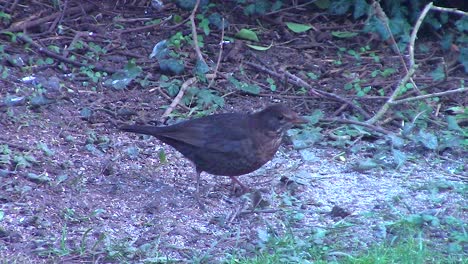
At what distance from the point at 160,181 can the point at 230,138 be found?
0.56m

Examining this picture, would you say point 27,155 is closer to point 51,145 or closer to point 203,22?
point 51,145

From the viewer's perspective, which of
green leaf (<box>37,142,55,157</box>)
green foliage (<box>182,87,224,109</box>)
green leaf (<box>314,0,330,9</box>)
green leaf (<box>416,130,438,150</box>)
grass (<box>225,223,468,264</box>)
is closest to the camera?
grass (<box>225,223,468,264</box>)

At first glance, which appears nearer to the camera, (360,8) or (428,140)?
(428,140)

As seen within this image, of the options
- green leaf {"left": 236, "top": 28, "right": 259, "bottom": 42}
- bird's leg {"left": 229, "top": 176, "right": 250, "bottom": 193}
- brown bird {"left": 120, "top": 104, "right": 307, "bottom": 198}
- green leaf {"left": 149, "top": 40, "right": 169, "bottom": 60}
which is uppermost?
brown bird {"left": 120, "top": 104, "right": 307, "bottom": 198}

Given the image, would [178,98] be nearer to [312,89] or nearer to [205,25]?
[312,89]

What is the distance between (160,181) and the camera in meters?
6.46

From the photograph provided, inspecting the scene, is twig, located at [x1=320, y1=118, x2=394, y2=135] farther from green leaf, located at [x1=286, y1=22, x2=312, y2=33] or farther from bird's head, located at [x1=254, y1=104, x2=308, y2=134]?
green leaf, located at [x1=286, y1=22, x2=312, y2=33]

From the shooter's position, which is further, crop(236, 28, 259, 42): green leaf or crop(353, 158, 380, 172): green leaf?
crop(236, 28, 259, 42): green leaf

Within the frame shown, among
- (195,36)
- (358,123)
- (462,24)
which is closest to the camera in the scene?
(358,123)

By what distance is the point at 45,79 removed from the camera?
7645 mm

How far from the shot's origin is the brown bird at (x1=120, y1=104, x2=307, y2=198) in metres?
6.27

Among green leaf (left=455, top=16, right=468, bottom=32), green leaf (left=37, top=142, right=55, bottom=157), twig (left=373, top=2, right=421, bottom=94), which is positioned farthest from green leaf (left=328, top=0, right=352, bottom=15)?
green leaf (left=37, top=142, right=55, bottom=157)

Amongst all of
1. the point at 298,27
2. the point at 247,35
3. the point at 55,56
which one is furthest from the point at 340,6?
the point at 55,56

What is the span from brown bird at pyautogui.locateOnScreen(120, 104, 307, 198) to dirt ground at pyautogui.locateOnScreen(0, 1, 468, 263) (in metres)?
0.22
